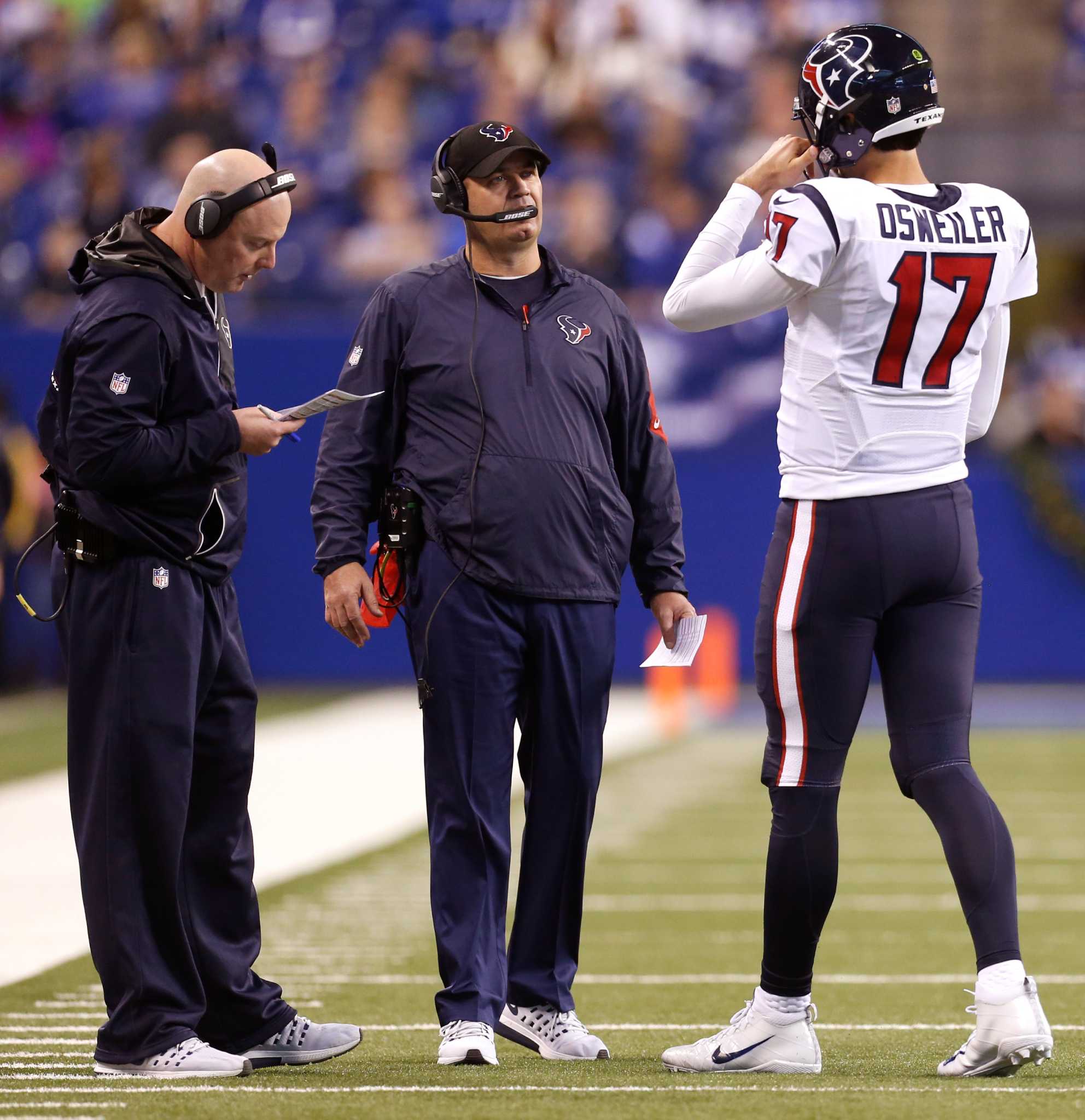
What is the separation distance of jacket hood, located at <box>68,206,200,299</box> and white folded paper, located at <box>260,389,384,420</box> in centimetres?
29

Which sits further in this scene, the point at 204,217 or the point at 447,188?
the point at 447,188

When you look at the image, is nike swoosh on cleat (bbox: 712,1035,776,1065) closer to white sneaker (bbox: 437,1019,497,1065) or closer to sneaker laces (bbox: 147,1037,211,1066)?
white sneaker (bbox: 437,1019,497,1065)

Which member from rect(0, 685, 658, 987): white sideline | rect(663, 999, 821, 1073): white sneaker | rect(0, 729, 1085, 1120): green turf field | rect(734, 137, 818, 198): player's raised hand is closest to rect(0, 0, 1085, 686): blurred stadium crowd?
rect(0, 685, 658, 987): white sideline

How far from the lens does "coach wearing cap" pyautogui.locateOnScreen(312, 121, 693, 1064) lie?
4117 millimetres

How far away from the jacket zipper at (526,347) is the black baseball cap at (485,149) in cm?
31

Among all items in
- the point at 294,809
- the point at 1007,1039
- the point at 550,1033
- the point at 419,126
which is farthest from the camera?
the point at 419,126

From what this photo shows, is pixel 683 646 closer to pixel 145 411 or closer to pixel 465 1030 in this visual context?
pixel 465 1030

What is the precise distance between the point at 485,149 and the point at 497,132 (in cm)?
7

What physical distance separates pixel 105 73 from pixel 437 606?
14.2 m

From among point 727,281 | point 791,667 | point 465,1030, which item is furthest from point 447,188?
point 465,1030

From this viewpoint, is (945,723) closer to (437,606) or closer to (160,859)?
(437,606)

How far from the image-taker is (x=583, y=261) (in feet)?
50.4

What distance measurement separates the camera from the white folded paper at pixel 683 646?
423 centimetres

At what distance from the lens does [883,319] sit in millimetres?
3730
